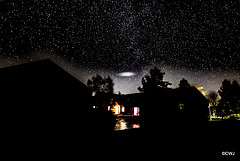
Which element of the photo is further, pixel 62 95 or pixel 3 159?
pixel 62 95

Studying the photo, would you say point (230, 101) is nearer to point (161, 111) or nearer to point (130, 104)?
point (130, 104)

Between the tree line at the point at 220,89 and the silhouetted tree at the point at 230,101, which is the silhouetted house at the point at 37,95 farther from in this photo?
the silhouetted tree at the point at 230,101

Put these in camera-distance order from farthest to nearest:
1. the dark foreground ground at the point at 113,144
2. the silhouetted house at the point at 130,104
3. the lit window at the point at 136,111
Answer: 1. the silhouetted house at the point at 130,104
2. the lit window at the point at 136,111
3. the dark foreground ground at the point at 113,144

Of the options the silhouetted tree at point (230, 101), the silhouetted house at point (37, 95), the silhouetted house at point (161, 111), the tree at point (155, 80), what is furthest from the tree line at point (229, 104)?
the silhouetted house at point (37, 95)

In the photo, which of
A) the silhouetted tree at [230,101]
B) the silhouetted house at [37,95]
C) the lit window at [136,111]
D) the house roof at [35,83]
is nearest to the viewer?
the silhouetted house at [37,95]

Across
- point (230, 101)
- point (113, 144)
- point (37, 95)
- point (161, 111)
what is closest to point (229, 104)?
point (230, 101)

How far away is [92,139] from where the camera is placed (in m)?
5.01

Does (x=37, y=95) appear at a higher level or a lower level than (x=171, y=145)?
higher

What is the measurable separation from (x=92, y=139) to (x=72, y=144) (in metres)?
0.79

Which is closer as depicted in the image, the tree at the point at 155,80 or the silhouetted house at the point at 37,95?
the silhouetted house at the point at 37,95

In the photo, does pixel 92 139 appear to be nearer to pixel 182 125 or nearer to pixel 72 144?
pixel 72 144

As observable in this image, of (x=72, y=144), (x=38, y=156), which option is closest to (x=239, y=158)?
(x=72, y=144)

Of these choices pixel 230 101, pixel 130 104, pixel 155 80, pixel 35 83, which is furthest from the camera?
pixel 155 80

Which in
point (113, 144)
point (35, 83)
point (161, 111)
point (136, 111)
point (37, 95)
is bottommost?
point (136, 111)
